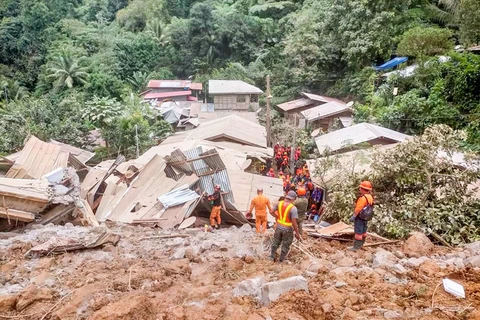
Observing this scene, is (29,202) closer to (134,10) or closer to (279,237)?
(279,237)

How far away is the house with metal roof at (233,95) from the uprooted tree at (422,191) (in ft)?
65.1

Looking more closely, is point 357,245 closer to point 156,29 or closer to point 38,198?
Result: point 38,198

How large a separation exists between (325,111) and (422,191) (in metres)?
15.7

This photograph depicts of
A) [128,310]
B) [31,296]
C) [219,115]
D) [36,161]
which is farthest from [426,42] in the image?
[31,296]

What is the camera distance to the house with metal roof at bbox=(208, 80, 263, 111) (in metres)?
29.1

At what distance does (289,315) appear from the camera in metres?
4.38

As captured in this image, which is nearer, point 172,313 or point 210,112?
point 172,313

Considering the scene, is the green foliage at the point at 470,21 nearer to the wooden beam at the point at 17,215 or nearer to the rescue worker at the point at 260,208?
the rescue worker at the point at 260,208

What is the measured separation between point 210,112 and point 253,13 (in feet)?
→ 51.1

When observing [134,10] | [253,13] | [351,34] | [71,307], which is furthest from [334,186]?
[134,10]

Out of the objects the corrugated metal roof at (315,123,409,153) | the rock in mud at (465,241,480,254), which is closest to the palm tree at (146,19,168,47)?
the corrugated metal roof at (315,123,409,153)

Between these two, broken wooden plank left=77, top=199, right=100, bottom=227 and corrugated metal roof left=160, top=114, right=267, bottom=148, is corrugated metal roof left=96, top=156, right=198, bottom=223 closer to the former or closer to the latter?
broken wooden plank left=77, top=199, right=100, bottom=227

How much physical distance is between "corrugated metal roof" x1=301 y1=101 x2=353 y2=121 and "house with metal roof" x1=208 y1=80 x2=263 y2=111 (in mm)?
5806

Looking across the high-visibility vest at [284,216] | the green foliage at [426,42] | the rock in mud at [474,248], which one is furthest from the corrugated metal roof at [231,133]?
the high-visibility vest at [284,216]
